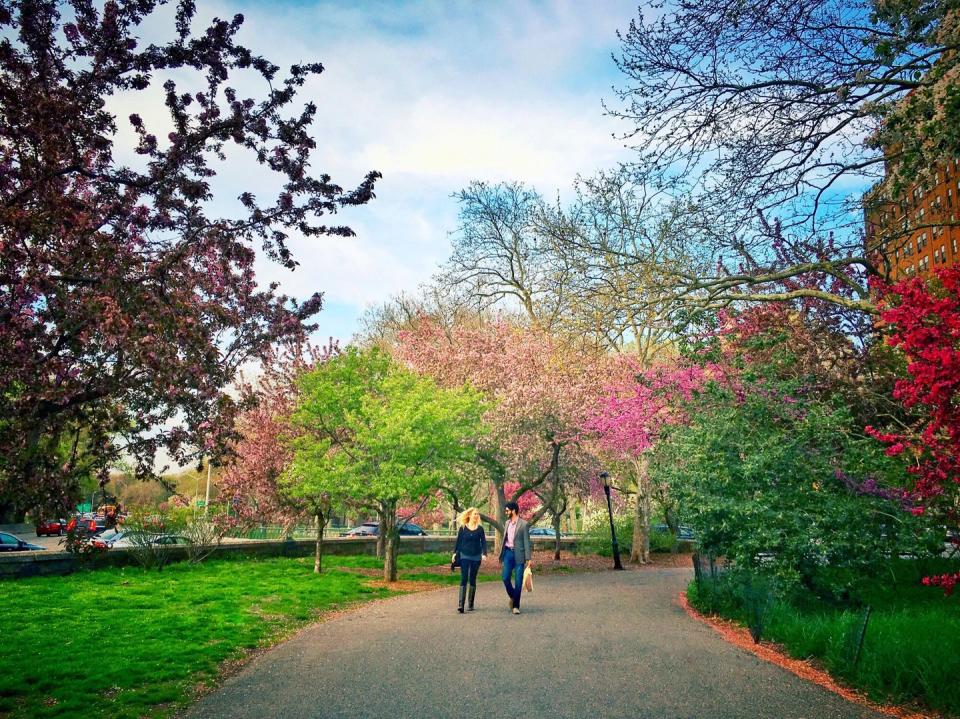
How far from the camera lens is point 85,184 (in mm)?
7590

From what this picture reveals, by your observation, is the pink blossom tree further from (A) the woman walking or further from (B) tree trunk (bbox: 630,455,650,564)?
(B) tree trunk (bbox: 630,455,650,564)

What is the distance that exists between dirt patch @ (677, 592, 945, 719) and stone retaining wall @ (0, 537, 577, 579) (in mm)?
12115

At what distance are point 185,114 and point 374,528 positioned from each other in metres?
47.1

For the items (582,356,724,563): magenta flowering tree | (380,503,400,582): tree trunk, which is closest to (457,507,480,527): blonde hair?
(582,356,724,563): magenta flowering tree

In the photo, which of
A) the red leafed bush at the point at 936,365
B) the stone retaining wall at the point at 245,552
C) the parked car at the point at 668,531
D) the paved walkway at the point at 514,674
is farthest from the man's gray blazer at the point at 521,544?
the parked car at the point at 668,531

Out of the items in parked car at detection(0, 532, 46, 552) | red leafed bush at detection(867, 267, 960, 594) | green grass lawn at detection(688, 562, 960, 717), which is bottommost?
parked car at detection(0, 532, 46, 552)

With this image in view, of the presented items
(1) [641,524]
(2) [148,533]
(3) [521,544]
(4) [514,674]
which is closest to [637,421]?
(1) [641,524]

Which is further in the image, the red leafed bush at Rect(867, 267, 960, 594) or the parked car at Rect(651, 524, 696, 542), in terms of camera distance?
the parked car at Rect(651, 524, 696, 542)

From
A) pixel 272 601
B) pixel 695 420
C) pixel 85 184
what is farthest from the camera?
pixel 272 601

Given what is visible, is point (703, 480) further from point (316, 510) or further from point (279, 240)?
point (316, 510)

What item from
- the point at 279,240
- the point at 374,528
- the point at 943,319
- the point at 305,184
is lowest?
the point at 374,528

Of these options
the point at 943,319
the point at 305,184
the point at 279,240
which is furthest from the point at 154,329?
the point at 943,319

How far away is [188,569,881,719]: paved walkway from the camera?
6.34m

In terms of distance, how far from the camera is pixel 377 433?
1853 centimetres
